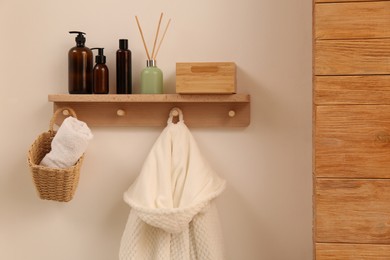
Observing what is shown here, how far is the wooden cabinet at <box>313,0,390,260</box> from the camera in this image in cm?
147

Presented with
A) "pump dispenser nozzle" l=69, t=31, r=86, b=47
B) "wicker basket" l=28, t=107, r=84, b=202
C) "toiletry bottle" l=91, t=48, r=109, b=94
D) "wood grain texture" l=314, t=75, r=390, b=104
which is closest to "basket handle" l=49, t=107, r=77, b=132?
"wicker basket" l=28, t=107, r=84, b=202

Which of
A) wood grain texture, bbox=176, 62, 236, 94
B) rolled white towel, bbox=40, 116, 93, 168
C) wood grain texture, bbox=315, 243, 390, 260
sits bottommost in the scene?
wood grain texture, bbox=315, 243, 390, 260

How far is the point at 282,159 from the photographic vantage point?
1.86m

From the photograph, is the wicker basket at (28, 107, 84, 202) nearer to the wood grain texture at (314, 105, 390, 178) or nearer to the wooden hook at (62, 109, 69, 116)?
the wooden hook at (62, 109, 69, 116)

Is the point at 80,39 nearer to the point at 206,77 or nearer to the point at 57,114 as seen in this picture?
the point at 57,114

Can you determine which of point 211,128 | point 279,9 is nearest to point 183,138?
point 211,128

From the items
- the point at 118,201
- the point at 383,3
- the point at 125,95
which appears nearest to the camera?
the point at 383,3

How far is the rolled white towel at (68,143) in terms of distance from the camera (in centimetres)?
173

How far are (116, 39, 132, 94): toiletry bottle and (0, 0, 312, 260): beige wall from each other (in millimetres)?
63

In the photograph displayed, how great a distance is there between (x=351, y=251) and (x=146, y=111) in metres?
0.81

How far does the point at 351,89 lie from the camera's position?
1.48 meters

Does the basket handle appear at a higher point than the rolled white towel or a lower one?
higher

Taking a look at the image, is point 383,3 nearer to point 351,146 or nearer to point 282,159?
point 351,146

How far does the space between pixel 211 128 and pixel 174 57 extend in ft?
0.90
